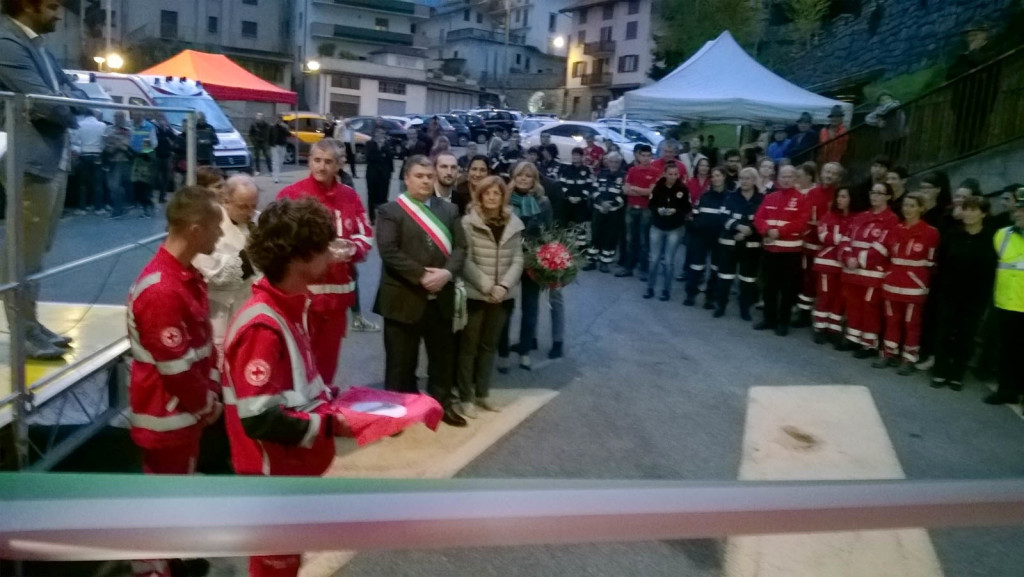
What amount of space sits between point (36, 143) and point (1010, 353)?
7.35 metres

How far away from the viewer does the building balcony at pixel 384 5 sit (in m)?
65.4

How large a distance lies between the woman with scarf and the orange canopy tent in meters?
14.8

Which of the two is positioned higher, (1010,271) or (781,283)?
(1010,271)

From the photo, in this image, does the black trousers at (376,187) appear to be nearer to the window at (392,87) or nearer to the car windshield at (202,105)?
the car windshield at (202,105)

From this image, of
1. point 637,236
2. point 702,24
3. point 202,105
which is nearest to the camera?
point 637,236

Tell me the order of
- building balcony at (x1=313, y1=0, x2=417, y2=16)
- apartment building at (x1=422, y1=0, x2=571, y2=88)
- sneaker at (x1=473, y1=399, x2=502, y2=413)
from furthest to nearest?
apartment building at (x1=422, y1=0, x2=571, y2=88) → building balcony at (x1=313, y1=0, x2=417, y2=16) → sneaker at (x1=473, y1=399, x2=502, y2=413)

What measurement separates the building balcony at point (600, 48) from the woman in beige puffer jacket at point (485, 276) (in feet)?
220

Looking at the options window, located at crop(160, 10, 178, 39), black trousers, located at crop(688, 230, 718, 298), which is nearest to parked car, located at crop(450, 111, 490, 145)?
window, located at crop(160, 10, 178, 39)

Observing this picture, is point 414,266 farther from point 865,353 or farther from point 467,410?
point 865,353

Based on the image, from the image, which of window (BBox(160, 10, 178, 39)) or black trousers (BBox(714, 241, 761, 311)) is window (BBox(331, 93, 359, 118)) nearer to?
window (BBox(160, 10, 178, 39))

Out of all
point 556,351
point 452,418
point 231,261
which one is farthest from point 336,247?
point 556,351

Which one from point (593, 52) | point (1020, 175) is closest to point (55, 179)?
point (1020, 175)

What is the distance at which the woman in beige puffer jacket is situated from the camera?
6.28 m

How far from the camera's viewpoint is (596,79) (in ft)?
235
